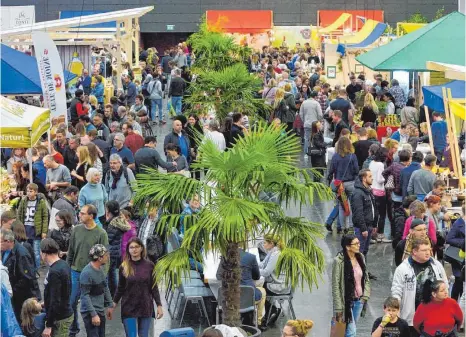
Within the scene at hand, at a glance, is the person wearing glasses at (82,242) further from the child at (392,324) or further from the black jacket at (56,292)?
the child at (392,324)

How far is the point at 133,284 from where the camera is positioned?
9.53 m

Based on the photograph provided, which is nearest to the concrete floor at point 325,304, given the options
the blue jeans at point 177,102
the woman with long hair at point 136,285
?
the woman with long hair at point 136,285

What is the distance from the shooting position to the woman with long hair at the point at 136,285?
9516 mm

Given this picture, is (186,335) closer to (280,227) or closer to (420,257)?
(280,227)

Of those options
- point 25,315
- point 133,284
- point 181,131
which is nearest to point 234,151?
point 133,284

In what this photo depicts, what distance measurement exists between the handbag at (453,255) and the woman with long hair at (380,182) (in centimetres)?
366

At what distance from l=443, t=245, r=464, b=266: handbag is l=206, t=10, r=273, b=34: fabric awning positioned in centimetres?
3594

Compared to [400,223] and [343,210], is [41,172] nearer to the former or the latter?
[343,210]

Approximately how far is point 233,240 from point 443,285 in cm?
181

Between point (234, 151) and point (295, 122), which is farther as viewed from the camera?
point (295, 122)

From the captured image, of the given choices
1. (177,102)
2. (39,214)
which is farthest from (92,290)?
(177,102)

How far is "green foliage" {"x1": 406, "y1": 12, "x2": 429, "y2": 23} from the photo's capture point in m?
45.8

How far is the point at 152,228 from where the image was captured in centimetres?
1157

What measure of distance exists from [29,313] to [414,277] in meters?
3.42
